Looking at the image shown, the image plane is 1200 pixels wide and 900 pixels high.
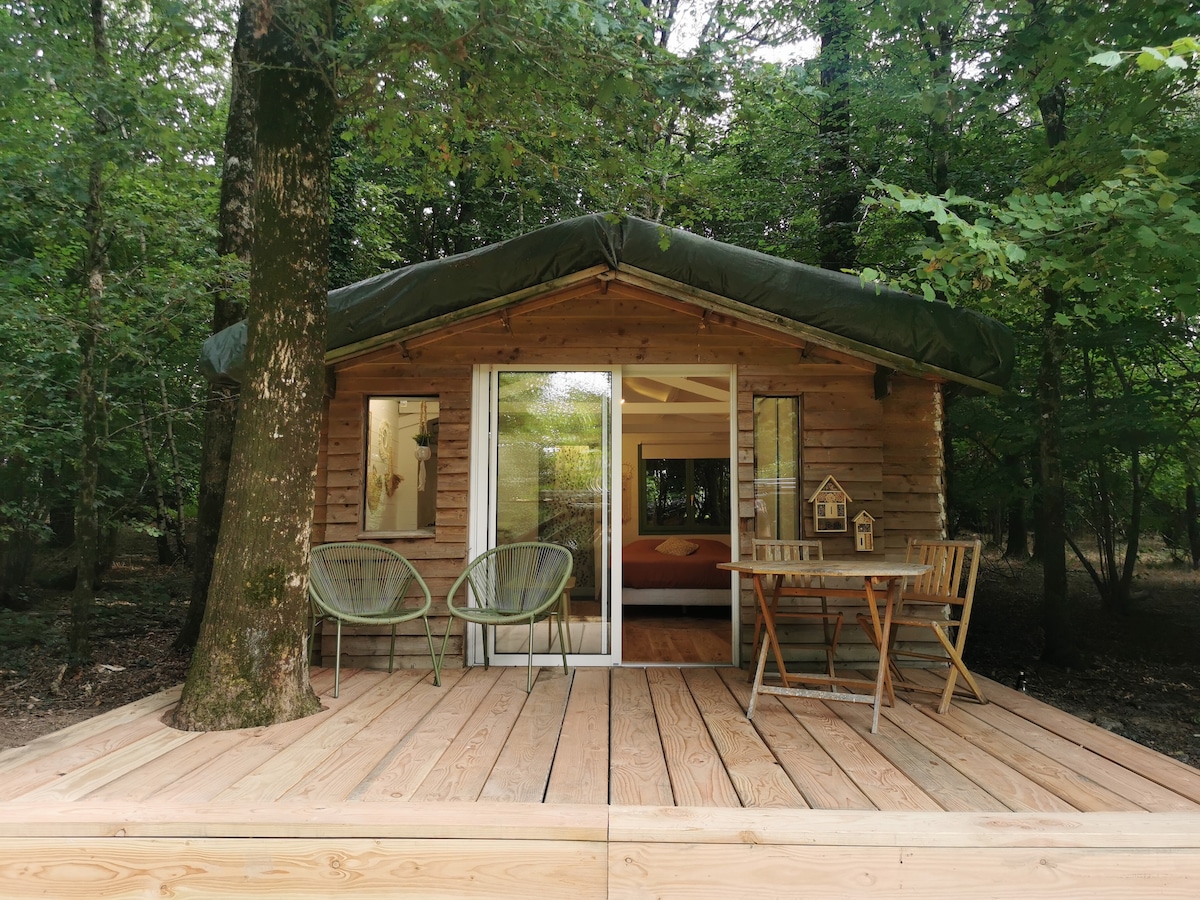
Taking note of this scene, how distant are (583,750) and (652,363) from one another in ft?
9.02

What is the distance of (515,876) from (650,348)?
3505 mm

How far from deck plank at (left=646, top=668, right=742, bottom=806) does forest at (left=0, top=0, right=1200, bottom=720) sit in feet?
8.17

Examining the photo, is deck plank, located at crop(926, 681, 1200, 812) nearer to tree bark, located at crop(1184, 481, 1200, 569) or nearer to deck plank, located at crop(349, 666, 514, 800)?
deck plank, located at crop(349, 666, 514, 800)

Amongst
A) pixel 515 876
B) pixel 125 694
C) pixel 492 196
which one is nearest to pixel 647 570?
pixel 125 694

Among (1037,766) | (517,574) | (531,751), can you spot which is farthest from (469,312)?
(1037,766)

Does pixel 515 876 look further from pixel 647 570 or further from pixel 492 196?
pixel 492 196

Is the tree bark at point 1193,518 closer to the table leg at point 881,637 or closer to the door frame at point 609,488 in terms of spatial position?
the door frame at point 609,488

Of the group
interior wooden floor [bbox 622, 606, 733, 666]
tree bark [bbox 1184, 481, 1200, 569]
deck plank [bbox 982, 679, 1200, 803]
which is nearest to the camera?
deck plank [bbox 982, 679, 1200, 803]

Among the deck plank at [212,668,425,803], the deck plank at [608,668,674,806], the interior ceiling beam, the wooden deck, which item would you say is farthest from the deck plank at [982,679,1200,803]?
the interior ceiling beam

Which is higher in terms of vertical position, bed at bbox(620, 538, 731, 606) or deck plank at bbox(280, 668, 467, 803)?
bed at bbox(620, 538, 731, 606)

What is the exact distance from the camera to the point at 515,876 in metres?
2.13

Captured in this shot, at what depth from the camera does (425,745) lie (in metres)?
3.03

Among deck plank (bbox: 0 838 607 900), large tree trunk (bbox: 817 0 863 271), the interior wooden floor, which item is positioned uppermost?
large tree trunk (bbox: 817 0 863 271)

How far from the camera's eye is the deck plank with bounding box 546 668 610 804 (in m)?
2.48
